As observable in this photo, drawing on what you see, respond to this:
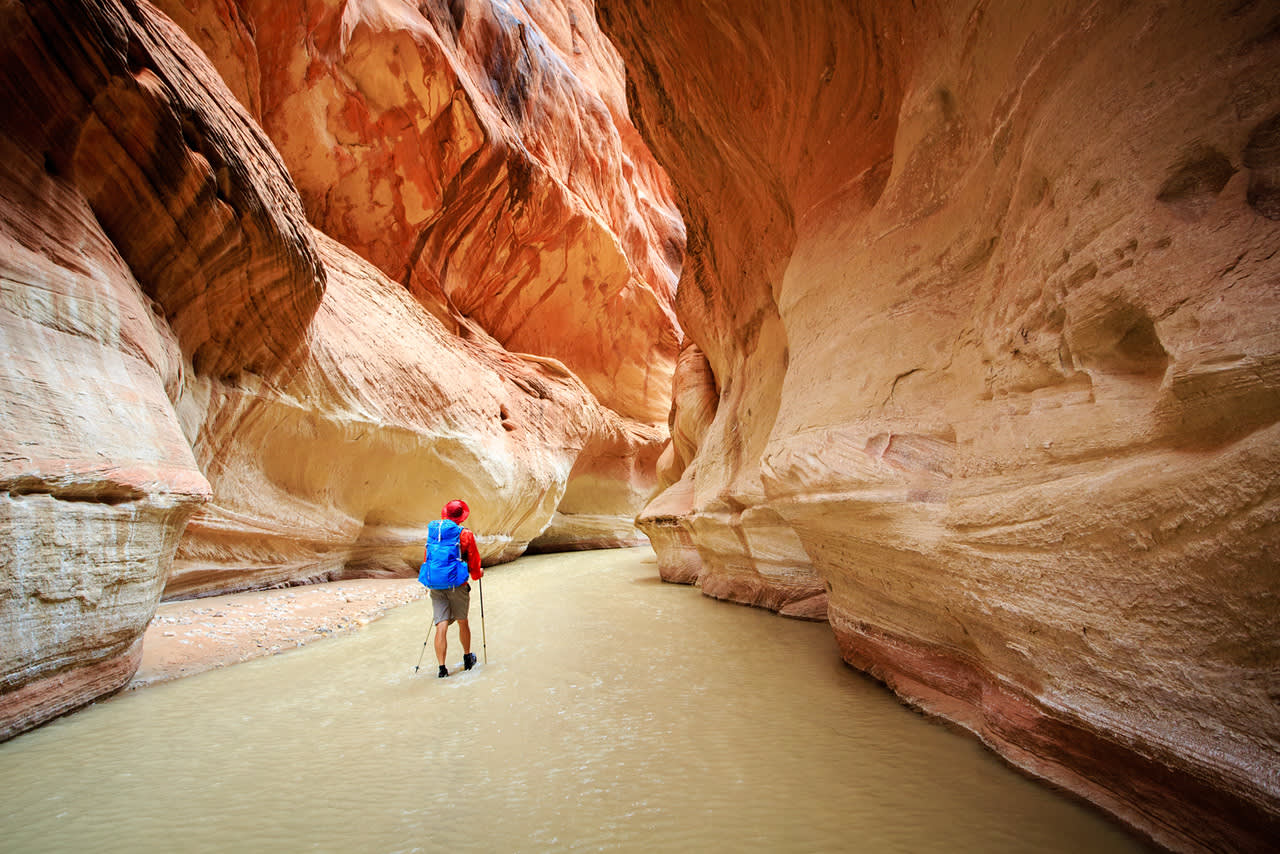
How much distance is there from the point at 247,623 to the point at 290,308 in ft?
9.81

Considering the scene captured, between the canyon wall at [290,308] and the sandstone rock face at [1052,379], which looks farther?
the canyon wall at [290,308]

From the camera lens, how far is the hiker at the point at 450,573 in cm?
352

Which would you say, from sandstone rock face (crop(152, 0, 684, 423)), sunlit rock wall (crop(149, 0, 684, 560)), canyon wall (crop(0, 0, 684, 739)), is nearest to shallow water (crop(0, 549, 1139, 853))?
canyon wall (crop(0, 0, 684, 739))

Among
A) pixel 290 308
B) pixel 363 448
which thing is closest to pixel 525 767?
pixel 290 308

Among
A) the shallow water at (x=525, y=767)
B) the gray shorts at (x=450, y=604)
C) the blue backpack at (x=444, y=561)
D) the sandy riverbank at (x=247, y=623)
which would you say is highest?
the blue backpack at (x=444, y=561)

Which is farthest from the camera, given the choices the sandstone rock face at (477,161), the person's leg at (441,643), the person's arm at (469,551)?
the sandstone rock face at (477,161)

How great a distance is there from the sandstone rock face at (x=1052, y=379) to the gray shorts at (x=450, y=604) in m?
2.26

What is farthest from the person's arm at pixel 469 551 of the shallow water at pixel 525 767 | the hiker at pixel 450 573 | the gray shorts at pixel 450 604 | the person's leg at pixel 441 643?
the shallow water at pixel 525 767

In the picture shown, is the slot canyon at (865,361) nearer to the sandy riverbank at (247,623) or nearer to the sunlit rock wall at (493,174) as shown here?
the sandy riverbank at (247,623)

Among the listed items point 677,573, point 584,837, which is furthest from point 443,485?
point 584,837

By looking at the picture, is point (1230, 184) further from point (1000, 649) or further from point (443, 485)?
point (443, 485)

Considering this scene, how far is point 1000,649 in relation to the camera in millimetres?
2186

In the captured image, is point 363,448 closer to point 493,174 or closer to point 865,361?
point 865,361

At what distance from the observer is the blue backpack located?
11.5ft
